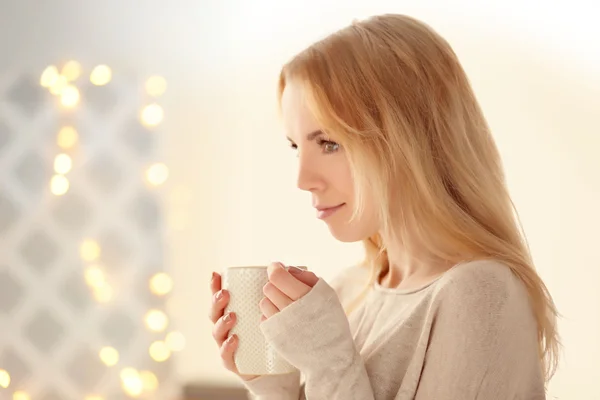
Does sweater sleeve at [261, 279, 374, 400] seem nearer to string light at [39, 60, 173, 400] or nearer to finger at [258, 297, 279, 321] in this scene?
finger at [258, 297, 279, 321]

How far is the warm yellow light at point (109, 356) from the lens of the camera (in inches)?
70.4

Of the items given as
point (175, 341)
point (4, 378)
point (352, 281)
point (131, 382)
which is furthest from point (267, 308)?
point (4, 378)

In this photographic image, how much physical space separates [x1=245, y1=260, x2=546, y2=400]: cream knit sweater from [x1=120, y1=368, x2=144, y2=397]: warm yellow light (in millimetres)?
1152

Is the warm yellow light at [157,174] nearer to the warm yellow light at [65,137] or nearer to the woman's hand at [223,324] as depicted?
the warm yellow light at [65,137]

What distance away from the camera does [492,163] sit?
0.77m

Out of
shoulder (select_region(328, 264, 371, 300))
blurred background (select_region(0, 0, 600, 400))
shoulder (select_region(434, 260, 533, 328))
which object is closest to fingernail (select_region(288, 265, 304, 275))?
shoulder (select_region(434, 260, 533, 328))

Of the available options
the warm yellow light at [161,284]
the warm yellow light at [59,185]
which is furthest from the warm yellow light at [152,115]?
the warm yellow light at [161,284]

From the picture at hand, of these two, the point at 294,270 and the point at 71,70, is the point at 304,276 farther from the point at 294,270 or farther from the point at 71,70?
the point at 71,70

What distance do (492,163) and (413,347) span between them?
0.65 feet

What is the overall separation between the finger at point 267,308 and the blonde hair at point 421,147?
14cm

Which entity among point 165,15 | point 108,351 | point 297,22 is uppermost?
point 165,15

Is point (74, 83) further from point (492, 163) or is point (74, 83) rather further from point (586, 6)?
point (492, 163)

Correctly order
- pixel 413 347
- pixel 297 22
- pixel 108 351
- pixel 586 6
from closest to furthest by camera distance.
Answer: pixel 413 347, pixel 586 6, pixel 297 22, pixel 108 351

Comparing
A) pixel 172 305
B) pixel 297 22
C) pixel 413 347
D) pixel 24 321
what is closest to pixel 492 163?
pixel 413 347
